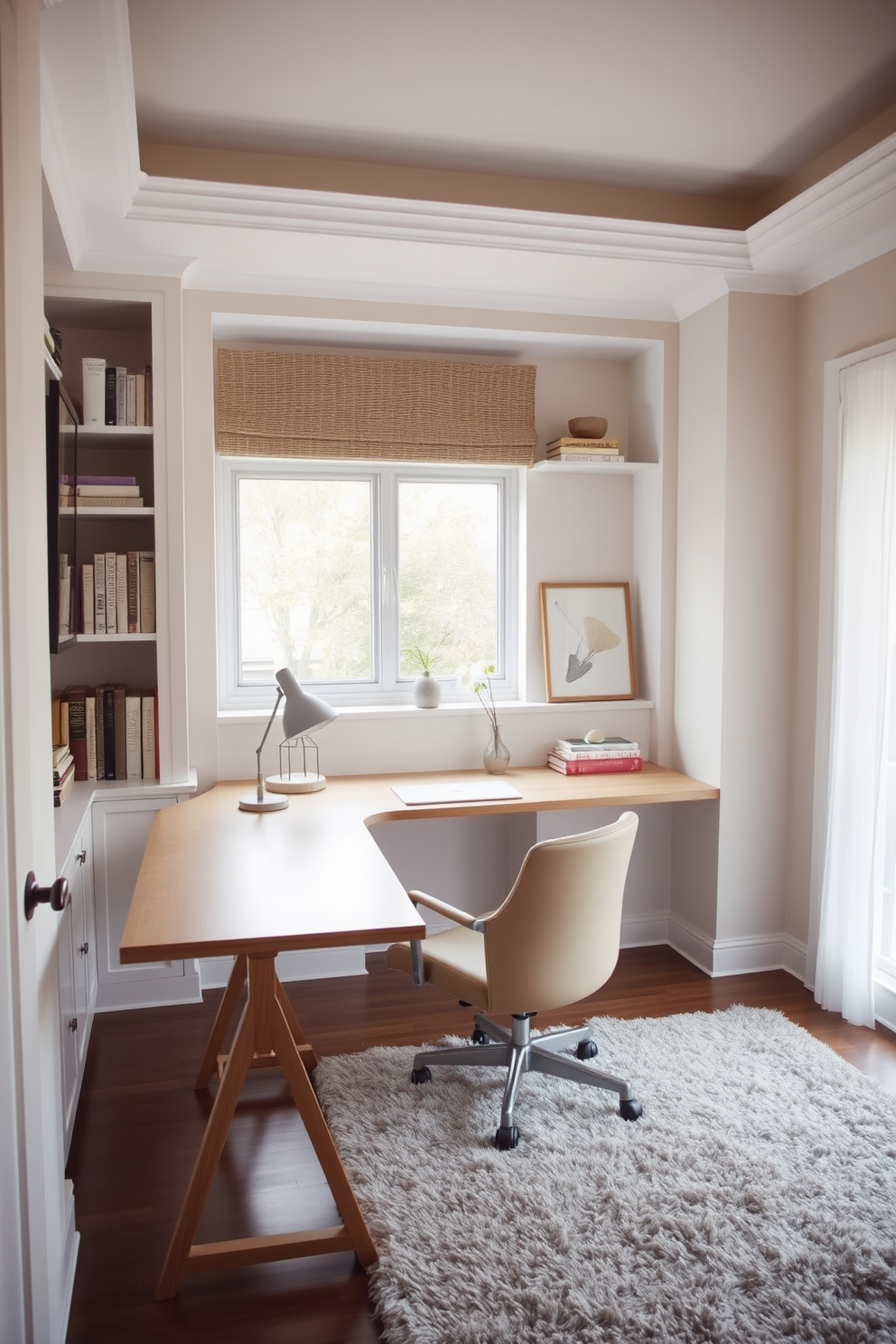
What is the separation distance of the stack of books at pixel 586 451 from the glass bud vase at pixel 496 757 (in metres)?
1.09

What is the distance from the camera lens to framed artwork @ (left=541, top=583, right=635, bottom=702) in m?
3.95

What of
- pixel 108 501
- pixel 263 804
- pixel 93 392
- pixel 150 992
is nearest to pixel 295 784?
pixel 263 804

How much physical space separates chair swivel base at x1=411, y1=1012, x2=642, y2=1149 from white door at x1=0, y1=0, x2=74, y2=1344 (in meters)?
1.15

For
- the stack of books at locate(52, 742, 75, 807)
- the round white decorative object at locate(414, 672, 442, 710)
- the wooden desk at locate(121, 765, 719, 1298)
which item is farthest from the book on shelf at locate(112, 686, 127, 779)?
the round white decorative object at locate(414, 672, 442, 710)

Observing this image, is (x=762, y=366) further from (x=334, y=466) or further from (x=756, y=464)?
(x=334, y=466)

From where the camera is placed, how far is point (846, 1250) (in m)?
2.02

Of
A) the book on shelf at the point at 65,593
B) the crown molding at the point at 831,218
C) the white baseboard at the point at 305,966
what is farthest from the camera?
the white baseboard at the point at 305,966

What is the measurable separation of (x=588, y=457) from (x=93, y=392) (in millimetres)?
1830

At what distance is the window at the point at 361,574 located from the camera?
3771 millimetres

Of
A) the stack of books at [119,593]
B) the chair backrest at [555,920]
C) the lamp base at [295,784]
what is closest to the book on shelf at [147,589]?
the stack of books at [119,593]

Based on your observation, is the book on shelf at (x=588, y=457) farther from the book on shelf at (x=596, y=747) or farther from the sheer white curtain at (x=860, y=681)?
the book on shelf at (x=596, y=747)

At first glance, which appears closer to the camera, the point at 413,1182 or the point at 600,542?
the point at 413,1182

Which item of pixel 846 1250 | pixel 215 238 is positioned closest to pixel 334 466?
pixel 215 238

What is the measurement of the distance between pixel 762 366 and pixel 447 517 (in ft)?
4.37
